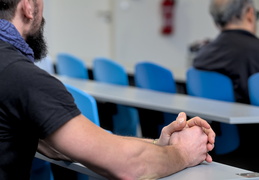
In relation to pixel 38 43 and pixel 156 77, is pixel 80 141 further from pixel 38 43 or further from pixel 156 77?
pixel 156 77

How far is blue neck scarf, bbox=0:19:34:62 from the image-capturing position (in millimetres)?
1510

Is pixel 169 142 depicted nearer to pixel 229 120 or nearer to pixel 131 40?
pixel 229 120

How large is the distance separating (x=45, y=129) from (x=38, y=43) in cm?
46

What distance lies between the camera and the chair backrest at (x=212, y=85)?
3230 millimetres

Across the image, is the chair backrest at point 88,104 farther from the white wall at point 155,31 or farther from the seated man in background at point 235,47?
the white wall at point 155,31

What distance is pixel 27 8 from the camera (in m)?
1.58

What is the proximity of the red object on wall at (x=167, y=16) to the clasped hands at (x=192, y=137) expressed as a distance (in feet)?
18.9

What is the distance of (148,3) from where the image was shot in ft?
25.3

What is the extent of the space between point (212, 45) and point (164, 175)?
222 centimetres

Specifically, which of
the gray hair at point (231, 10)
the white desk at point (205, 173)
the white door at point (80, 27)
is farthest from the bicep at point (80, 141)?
the white door at point (80, 27)

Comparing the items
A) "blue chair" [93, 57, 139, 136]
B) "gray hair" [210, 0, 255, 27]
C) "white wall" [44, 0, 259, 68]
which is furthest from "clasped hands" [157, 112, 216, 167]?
"white wall" [44, 0, 259, 68]

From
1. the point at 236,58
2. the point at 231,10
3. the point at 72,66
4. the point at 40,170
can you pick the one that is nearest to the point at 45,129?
the point at 40,170

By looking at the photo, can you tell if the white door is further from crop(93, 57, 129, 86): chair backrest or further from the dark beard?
the dark beard

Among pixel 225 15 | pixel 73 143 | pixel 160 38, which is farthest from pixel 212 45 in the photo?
pixel 160 38
